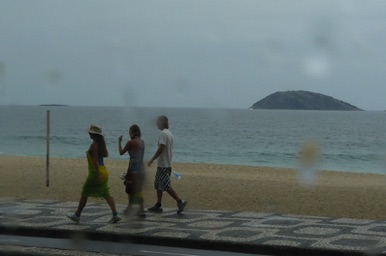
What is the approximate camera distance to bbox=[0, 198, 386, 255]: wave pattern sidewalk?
9891 mm

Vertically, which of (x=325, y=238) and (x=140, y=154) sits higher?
(x=140, y=154)

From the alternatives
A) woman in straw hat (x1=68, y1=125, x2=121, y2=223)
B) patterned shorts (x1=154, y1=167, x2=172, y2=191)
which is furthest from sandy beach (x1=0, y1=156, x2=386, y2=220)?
woman in straw hat (x1=68, y1=125, x2=121, y2=223)

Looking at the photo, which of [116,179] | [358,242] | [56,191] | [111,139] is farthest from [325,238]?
[111,139]

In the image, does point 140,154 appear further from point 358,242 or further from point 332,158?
point 332,158

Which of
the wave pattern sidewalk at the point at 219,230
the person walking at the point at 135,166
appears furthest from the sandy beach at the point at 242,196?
the wave pattern sidewalk at the point at 219,230

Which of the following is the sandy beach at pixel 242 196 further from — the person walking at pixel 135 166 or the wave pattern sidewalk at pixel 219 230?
the wave pattern sidewalk at pixel 219 230

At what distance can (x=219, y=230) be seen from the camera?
1121 centimetres

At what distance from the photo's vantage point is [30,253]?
906cm

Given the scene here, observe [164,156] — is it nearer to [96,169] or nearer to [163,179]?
[163,179]

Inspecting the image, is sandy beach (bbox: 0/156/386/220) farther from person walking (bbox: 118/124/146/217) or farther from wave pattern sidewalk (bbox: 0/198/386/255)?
wave pattern sidewalk (bbox: 0/198/386/255)

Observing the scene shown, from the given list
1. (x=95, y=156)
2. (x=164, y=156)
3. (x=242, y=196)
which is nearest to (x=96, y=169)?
(x=95, y=156)

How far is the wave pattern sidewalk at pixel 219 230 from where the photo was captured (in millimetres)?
9891

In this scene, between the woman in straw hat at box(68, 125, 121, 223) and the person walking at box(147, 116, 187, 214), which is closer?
the woman in straw hat at box(68, 125, 121, 223)

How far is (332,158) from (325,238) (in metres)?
43.7
